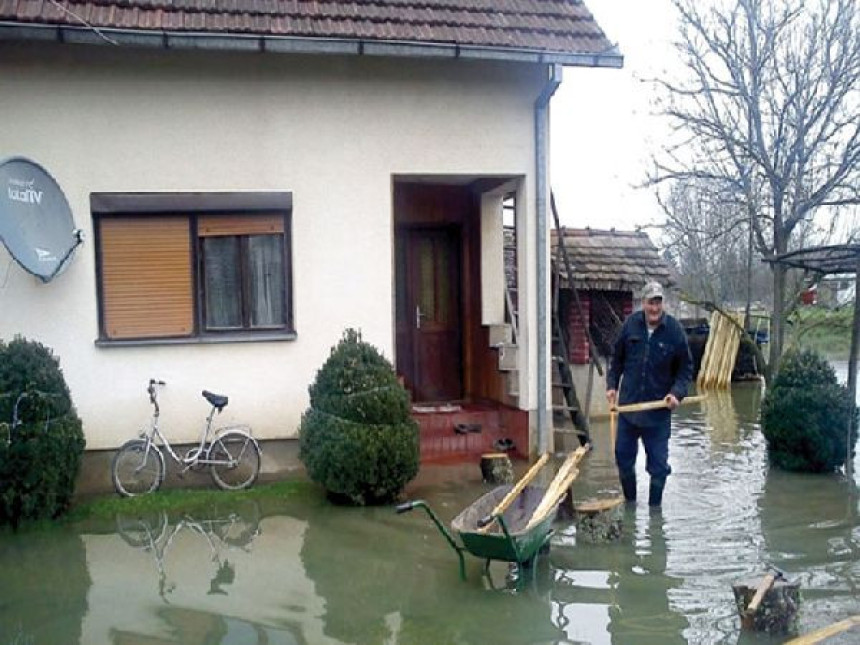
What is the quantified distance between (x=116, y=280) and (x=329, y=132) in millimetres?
2835

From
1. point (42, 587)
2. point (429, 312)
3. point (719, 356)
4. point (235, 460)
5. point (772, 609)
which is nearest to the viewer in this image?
point (772, 609)

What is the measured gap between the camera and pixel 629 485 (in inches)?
320

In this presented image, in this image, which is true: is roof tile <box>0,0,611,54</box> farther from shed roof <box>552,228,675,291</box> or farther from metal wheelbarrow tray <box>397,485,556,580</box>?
metal wheelbarrow tray <box>397,485,556,580</box>

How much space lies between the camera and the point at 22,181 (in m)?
8.03

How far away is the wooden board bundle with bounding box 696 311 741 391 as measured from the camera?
66.9 feet

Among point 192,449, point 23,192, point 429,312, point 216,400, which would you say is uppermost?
point 23,192

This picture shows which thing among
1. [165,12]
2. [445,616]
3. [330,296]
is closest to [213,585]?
[445,616]

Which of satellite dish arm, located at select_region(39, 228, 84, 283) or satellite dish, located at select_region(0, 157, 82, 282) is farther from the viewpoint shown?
satellite dish arm, located at select_region(39, 228, 84, 283)

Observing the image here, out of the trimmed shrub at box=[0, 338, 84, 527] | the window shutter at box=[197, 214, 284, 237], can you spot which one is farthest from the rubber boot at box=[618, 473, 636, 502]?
the trimmed shrub at box=[0, 338, 84, 527]

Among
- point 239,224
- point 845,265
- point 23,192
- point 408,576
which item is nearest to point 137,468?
point 239,224

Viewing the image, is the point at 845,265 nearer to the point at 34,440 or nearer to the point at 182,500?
the point at 182,500

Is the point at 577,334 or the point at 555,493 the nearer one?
the point at 555,493

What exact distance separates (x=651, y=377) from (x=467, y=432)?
10.6 ft

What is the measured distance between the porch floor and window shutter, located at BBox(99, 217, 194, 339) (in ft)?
10.1
